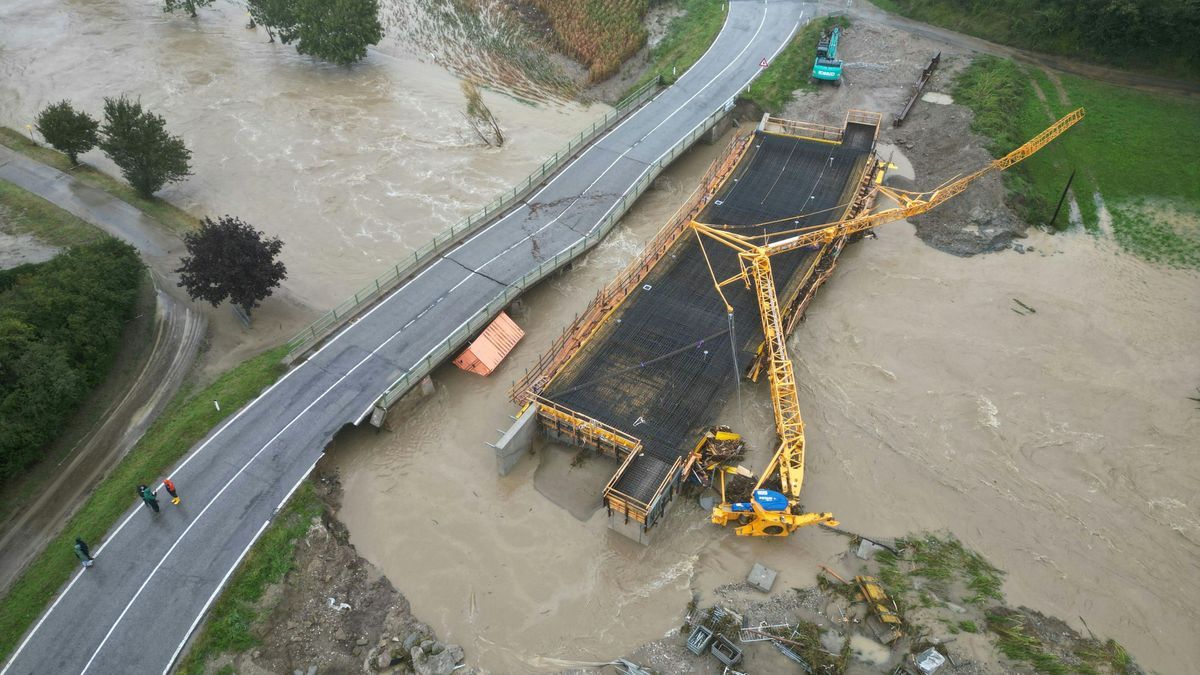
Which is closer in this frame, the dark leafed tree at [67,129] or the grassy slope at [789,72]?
the dark leafed tree at [67,129]

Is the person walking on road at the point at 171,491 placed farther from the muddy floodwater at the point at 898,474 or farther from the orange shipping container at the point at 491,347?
the orange shipping container at the point at 491,347

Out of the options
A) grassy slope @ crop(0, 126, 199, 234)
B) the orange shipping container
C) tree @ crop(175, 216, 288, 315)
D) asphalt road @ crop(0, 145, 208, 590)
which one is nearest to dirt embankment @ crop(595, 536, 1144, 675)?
the orange shipping container

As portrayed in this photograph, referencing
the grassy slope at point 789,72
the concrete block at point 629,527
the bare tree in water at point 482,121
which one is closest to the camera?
the concrete block at point 629,527

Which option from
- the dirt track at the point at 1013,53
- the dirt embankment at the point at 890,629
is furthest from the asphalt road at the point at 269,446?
the dirt track at the point at 1013,53

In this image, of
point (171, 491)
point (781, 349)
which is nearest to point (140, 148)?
point (171, 491)

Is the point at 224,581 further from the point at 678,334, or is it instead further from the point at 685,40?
the point at 685,40

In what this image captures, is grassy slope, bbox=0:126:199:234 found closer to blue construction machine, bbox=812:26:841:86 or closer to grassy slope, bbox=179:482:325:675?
grassy slope, bbox=179:482:325:675
